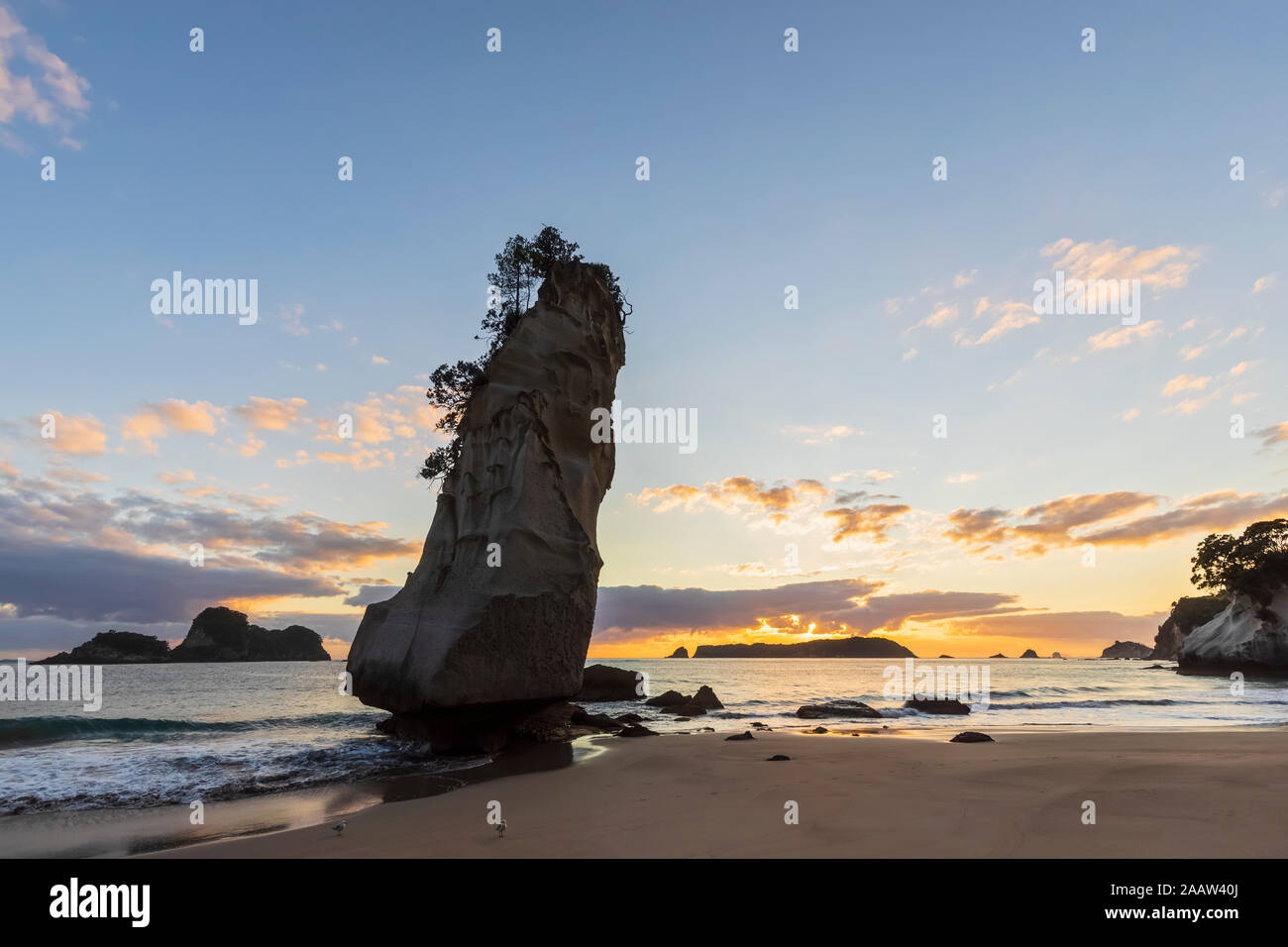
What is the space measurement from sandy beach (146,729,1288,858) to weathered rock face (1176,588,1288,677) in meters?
55.9

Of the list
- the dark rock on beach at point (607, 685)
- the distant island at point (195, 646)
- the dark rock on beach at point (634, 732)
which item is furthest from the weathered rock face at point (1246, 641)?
the distant island at point (195, 646)

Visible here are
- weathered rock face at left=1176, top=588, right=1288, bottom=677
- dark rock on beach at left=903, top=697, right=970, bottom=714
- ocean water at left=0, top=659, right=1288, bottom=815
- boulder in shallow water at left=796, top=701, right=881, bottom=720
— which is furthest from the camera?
weathered rock face at left=1176, top=588, right=1288, bottom=677

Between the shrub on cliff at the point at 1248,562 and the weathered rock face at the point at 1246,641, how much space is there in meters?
1.10

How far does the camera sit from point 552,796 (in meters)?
9.76

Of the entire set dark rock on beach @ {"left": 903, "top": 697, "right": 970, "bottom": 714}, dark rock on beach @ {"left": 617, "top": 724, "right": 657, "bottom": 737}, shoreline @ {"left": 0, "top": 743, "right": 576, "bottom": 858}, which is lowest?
dark rock on beach @ {"left": 903, "top": 697, "right": 970, "bottom": 714}

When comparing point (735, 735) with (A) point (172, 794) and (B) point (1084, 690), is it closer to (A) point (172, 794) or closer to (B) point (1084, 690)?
(A) point (172, 794)

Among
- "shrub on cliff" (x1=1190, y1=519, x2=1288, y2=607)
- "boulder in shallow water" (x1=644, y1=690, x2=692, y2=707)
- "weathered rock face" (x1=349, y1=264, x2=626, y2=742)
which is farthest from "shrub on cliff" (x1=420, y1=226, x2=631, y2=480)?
"shrub on cliff" (x1=1190, y1=519, x2=1288, y2=607)

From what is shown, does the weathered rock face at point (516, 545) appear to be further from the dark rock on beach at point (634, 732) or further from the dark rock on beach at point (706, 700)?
the dark rock on beach at point (706, 700)

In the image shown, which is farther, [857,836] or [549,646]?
[549,646]

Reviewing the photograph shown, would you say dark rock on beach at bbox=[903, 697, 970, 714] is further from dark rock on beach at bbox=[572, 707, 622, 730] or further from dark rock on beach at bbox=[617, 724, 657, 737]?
dark rock on beach at bbox=[617, 724, 657, 737]

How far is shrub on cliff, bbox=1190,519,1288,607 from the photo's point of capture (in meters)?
53.5

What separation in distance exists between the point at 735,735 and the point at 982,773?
8868mm

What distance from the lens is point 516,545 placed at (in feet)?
55.1

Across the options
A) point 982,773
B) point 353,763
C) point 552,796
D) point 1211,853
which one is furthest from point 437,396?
point 1211,853
